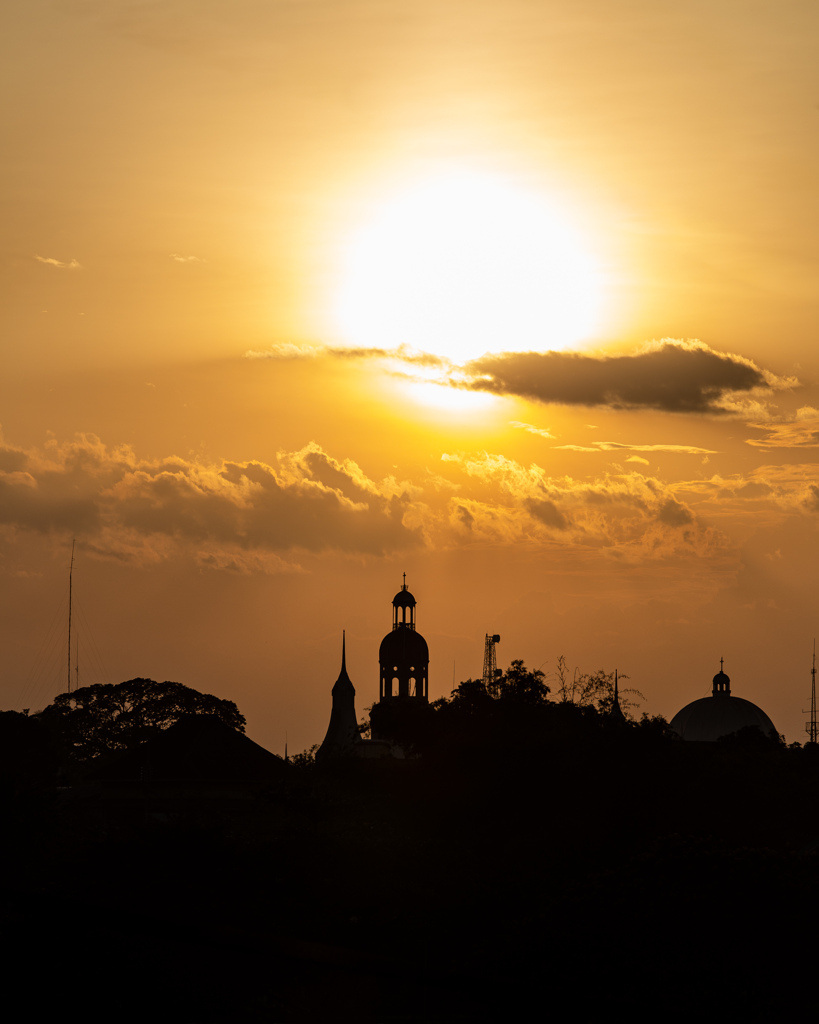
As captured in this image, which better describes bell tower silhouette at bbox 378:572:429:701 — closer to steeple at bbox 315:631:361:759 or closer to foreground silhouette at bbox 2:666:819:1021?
steeple at bbox 315:631:361:759

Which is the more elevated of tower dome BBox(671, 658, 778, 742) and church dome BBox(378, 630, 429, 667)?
church dome BBox(378, 630, 429, 667)

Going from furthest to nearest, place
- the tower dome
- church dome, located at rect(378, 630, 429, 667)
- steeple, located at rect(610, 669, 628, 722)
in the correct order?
1. the tower dome
2. church dome, located at rect(378, 630, 429, 667)
3. steeple, located at rect(610, 669, 628, 722)

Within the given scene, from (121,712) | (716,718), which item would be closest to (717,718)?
(716,718)

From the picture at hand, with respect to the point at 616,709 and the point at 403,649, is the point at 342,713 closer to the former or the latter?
the point at 403,649

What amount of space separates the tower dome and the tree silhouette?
68675 mm

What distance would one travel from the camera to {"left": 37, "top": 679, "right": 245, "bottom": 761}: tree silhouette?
86.4m

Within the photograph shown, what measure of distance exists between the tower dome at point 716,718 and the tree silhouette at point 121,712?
68.7 m

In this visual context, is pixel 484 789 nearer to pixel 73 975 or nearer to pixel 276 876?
pixel 276 876

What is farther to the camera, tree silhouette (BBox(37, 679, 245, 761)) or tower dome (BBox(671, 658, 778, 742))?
tower dome (BBox(671, 658, 778, 742))

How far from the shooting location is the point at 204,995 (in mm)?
32094

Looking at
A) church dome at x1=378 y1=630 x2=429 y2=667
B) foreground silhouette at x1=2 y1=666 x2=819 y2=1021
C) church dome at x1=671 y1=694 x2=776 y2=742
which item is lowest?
foreground silhouette at x1=2 y1=666 x2=819 y2=1021

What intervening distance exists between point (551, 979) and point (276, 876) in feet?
54.8

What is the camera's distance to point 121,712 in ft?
294

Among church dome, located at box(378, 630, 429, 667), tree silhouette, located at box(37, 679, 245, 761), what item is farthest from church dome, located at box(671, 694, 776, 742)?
tree silhouette, located at box(37, 679, 245, 761)
